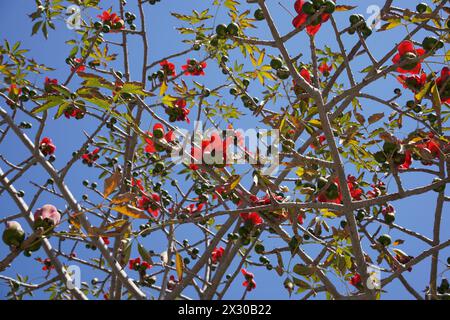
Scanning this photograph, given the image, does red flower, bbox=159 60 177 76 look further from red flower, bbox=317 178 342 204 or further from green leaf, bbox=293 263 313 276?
green leaf, bbox=293 263 313 276

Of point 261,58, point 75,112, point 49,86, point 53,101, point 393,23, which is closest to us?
point 53,101

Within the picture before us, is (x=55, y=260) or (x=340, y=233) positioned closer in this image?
(x=340, y=233)

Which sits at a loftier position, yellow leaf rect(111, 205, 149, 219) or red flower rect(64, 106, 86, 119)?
red flower rect(64, 106, 86, 119)

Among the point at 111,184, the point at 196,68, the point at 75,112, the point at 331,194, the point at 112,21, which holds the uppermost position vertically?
the point at 112,21

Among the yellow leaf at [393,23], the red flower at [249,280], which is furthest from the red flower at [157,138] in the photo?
the red flower at [249,280]

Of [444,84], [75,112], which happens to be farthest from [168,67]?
[444,84]

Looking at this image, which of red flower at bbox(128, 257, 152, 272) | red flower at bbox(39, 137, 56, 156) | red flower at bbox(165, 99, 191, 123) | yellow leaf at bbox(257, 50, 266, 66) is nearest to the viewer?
yellow leaf at bbox(257, 50, 266, 66)

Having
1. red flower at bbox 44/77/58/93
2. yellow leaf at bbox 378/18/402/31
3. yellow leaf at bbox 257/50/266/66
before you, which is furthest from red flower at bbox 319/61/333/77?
red flower at bbox 44/77/58/93

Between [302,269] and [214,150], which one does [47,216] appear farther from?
[302,269]

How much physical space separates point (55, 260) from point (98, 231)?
109 centimetres

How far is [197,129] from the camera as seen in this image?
2.24 meters

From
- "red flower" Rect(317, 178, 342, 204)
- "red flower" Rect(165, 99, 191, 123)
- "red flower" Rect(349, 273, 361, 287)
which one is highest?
"red flower" Rect(165, 99, 191, 123)
